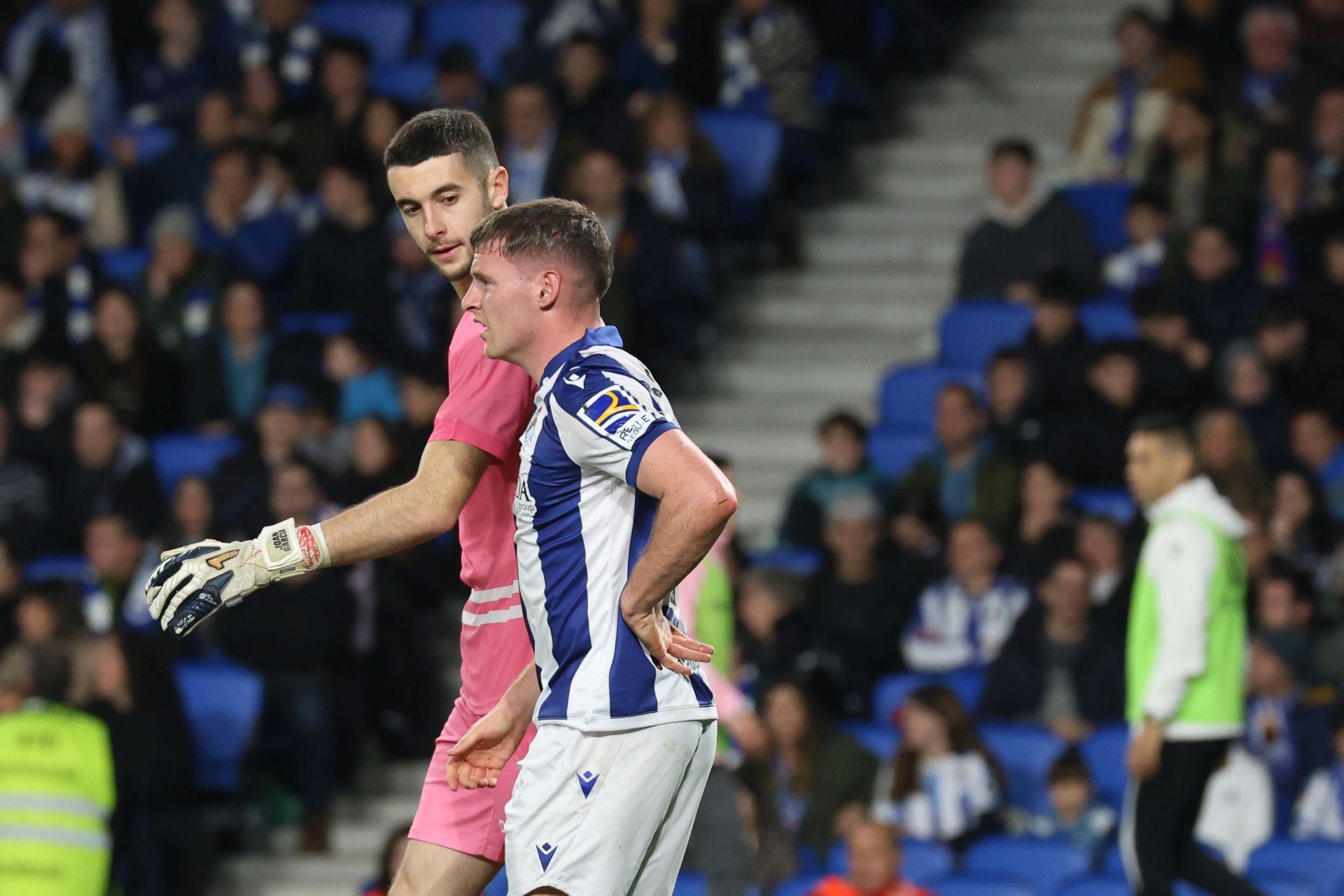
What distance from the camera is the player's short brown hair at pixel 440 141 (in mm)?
4648

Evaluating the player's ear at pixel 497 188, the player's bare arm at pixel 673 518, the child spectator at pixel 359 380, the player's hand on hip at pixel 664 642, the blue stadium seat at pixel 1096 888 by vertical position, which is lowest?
the blue stadium seat at pixel 1096 888

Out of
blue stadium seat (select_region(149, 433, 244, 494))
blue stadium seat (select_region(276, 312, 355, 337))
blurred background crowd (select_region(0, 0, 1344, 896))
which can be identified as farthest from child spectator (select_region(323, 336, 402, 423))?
blue stadium seat (select_region(149, 433, 244, 494))

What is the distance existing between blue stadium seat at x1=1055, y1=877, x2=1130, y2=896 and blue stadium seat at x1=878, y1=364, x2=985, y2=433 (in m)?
3.39

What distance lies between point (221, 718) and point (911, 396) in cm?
363

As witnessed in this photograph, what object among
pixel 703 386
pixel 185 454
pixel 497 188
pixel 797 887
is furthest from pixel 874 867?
Answer: pixel 185 454

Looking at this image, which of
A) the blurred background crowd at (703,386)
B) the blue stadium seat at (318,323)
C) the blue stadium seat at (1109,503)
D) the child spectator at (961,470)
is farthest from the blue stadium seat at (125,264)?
the blue stadium seat at (1109,503)

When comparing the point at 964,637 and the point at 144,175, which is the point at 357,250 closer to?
the point at 144,175

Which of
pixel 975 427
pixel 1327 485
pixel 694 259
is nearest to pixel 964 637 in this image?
pixel 975 427

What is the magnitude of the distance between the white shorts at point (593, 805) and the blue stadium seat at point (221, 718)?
558 cm

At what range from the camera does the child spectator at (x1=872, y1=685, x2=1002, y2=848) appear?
332 inches

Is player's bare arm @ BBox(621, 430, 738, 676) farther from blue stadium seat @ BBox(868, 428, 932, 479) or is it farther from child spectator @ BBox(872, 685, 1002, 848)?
blue stadium seat @ BBox(868, 428, 932, 479)

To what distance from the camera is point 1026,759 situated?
8.70 m

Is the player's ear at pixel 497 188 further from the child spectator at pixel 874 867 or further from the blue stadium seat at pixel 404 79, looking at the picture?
the blue stadium seat at pixel 404 79

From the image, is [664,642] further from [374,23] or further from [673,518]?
[374,23]
